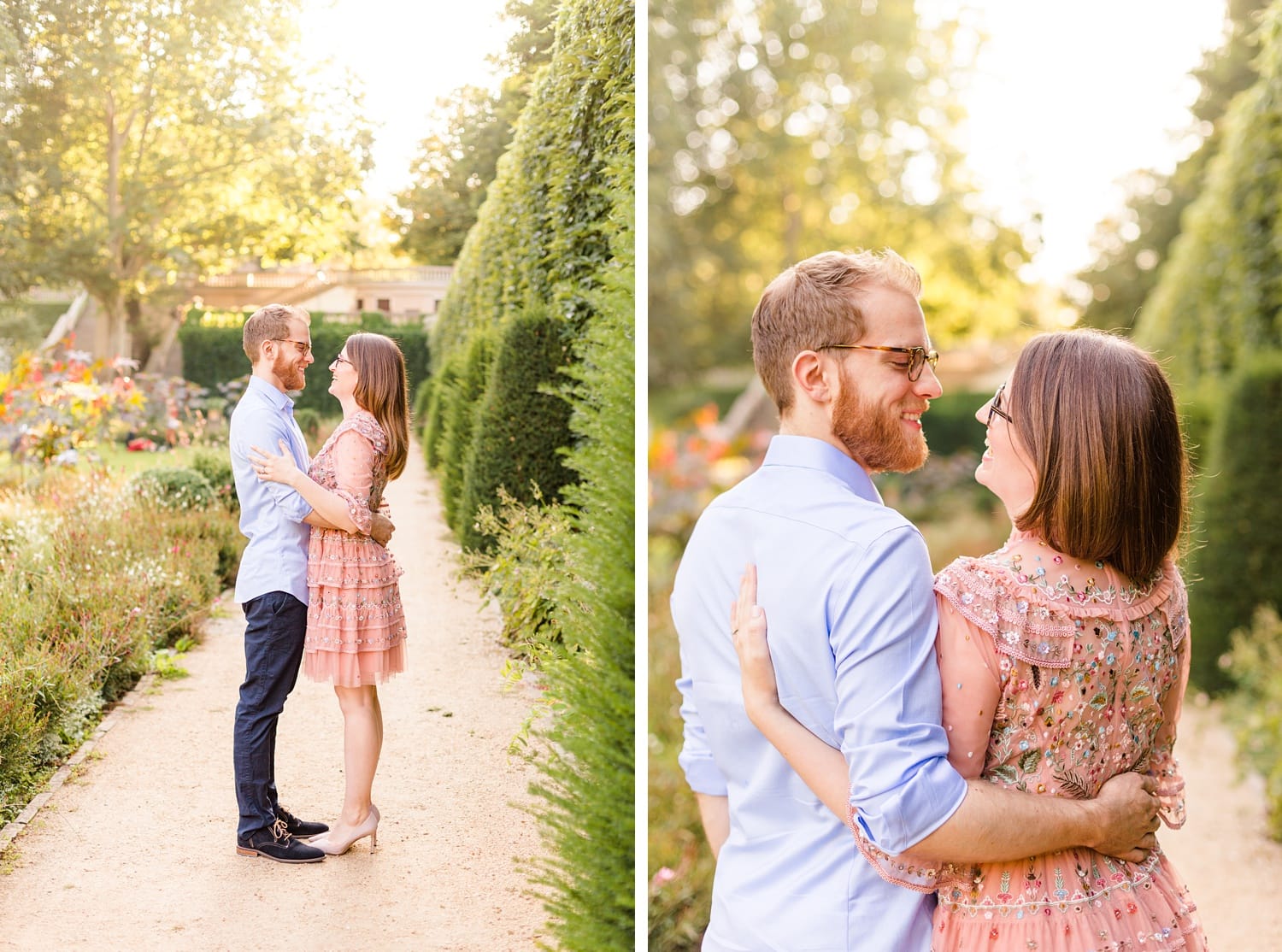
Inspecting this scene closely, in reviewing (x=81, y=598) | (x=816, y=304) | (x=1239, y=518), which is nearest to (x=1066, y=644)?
(x=816, y=304)

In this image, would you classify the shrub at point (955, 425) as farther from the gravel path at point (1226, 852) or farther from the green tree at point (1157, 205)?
the gravel path at point (1226, 852)

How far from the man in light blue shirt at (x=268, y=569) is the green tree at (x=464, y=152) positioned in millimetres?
461

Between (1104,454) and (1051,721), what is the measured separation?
368 mm

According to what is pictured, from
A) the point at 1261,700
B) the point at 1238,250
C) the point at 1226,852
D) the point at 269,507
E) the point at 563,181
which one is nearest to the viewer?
the point at 269,507

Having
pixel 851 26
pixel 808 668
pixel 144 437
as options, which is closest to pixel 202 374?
pixel 144 437

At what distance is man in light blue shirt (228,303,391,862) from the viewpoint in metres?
2.56

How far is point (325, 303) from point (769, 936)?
5.96 ft

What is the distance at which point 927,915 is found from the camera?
157cm

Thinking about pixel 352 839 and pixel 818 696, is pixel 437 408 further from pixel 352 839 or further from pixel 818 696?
pixel 818 696

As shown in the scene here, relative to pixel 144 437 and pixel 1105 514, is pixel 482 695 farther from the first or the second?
pixel 1105 514

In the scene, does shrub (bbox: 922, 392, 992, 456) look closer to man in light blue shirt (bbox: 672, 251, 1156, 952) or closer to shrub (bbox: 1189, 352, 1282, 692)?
shrub (bbox: 1189, 352, 1282, 692)

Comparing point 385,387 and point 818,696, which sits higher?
point 385,387

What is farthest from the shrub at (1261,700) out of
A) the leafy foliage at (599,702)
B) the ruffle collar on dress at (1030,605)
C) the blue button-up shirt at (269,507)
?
the blue button-up shirt at (269,507)

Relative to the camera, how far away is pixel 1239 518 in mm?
5102
